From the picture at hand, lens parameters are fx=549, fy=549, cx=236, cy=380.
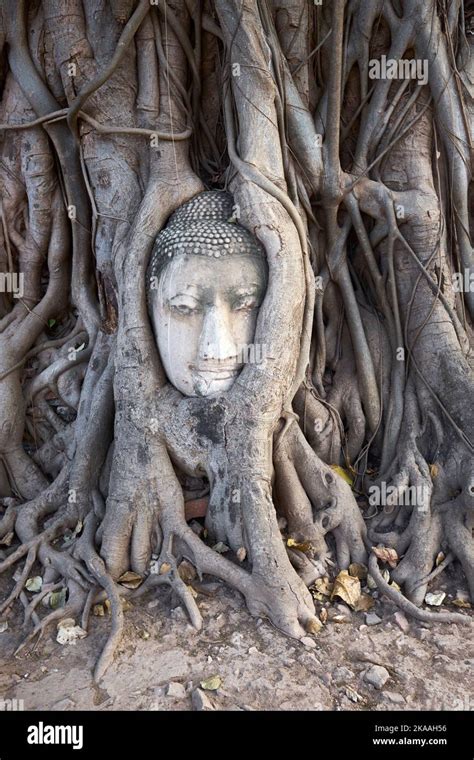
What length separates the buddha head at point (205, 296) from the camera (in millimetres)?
2740

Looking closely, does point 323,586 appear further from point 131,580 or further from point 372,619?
point 131,580

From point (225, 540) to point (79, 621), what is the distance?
0.77 meters

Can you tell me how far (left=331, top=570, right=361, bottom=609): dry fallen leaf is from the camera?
2566 mm

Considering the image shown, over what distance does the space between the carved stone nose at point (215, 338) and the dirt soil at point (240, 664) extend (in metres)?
1.14

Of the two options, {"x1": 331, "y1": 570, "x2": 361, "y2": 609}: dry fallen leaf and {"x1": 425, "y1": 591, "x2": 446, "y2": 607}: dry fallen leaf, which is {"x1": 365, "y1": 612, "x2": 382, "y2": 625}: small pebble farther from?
{"x1": 425, "y1": 591, "x2": 446, "y2": 607}: dry fallen leaf

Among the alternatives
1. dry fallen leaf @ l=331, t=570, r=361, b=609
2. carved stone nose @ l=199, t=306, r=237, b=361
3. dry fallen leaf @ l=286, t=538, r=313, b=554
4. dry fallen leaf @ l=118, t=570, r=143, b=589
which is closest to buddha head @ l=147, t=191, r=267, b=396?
Answer: carved stone nose @ l=199, t=306, r=237, b=361

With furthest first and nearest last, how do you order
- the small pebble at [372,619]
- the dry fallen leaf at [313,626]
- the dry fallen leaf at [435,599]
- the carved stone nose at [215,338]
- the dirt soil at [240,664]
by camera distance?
the carved stone nose at [215,338]
the dry fallen leaf at [435,599]
the small pebble at [372,619]
the dry fallen leaf at [313,626]
the dirt soil at [240,664]

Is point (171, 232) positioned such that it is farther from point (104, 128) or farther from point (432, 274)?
point (432, 274)

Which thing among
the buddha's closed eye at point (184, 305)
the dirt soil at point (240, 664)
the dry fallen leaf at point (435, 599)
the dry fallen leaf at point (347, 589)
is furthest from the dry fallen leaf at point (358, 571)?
the buddha's closed eye at point (184, 305)

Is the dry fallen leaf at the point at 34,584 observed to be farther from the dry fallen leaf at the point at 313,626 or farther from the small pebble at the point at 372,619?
the small pebble at the point at 372,619

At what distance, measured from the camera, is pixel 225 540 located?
2.78 m

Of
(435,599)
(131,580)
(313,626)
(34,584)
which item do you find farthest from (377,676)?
(34,584)

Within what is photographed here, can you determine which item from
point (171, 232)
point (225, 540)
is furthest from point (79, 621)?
point (171, 232)

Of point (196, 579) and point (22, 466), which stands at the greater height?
point (22, 466)
